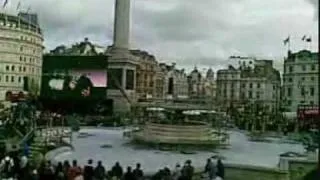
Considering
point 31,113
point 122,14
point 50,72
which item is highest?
point 122,14

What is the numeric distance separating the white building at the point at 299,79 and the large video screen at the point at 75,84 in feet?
156

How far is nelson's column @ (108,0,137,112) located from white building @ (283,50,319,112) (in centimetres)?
4321

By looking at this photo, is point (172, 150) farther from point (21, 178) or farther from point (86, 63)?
point (86, 63)

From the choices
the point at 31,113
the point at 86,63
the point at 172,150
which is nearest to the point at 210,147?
the point at 172,150

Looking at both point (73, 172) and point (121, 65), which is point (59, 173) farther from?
point (121, 65)

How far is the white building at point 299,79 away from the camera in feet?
330

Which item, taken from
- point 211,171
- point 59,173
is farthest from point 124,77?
point 59,173

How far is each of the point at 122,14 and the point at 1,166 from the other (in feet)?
157

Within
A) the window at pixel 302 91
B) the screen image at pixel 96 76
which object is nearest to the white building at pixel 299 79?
the window at pixel 302 91

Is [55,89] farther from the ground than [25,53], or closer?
closer

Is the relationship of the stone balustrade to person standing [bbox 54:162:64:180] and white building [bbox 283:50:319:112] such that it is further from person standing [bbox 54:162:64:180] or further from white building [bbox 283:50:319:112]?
white building [bbox 283:50:319:112]

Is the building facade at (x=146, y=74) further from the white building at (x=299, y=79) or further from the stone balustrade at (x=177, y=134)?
the stone balustrade at (x=177, y=134)

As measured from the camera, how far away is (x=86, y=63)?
6200 centimetres

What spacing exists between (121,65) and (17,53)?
2175 inches
